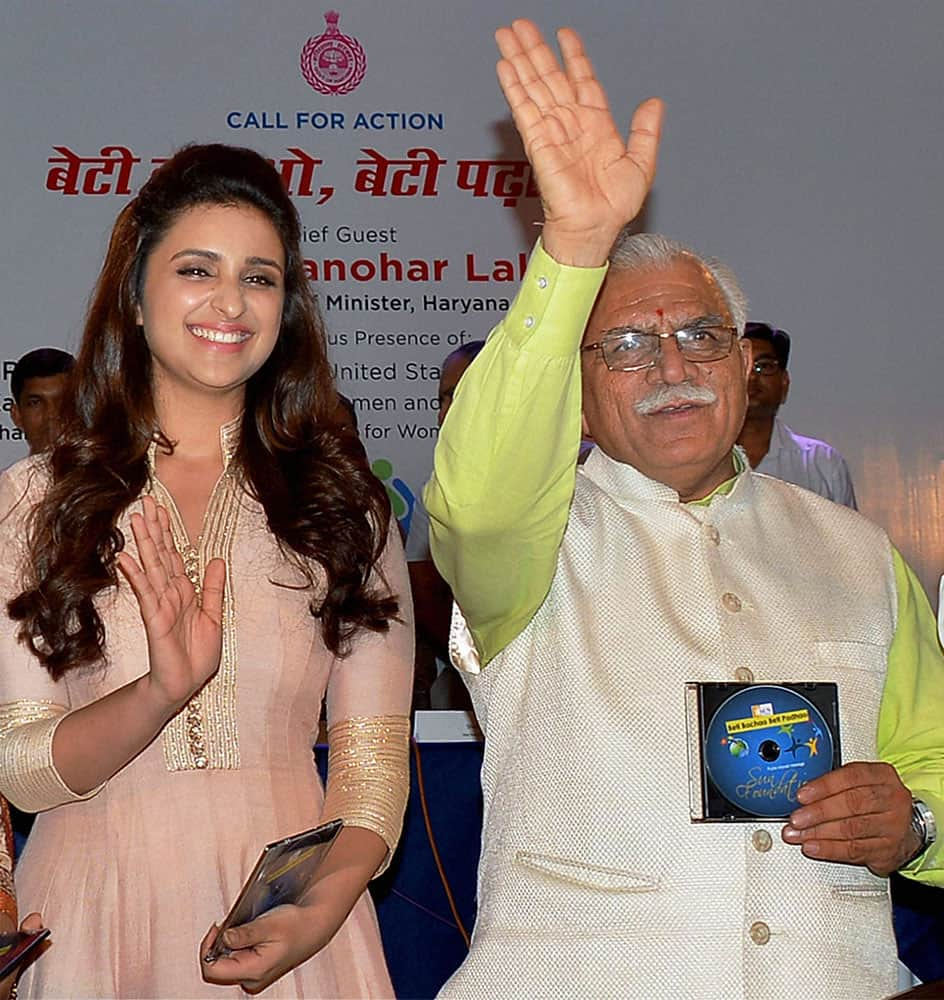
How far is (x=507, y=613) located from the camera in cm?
237

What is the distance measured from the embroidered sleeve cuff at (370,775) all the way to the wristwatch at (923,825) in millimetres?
745

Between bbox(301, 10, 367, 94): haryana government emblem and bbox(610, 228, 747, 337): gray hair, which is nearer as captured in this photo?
A: bbox(610, 228, 747, 337): gray hair

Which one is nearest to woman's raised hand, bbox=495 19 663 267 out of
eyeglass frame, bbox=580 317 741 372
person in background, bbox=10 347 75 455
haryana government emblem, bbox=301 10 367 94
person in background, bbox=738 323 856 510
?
eyeglass frame, bbox=580 317 741 372

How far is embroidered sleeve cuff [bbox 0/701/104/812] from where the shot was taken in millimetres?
2398

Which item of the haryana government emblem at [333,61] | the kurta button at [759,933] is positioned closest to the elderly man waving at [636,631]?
the kurta button at [759,933]

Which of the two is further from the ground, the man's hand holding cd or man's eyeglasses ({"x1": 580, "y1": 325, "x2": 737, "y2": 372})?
man's eyeglasses ({"x1": 580, "y1": 325, "x2": 737, "y2": 372})

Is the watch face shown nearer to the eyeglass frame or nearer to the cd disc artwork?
the cd disc artwork

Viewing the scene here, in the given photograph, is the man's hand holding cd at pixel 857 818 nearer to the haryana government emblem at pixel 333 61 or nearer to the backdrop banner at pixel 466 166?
the backdrop banner at pixel 466 166

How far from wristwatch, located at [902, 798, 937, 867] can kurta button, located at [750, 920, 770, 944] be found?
10.0 inches

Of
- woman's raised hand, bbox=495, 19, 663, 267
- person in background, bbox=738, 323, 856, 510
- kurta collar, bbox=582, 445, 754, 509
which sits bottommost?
kurta collar, bbox=582, 445, 754, 509

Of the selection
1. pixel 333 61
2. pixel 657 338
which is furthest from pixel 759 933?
pixel 333 61

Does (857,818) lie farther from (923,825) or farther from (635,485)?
(635,485)

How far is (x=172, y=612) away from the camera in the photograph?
→ 229 cm

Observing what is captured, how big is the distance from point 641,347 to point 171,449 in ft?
2.50
